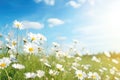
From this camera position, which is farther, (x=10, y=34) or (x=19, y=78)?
(x=10, y=34)

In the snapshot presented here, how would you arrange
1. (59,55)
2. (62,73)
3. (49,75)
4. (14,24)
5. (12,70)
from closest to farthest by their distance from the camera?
(12,70) → (49,75) → (62,73) → (14,24) → (59,55)

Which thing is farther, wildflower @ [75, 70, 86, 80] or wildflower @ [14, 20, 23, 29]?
wildflower @ [14, 20, 23, 29]

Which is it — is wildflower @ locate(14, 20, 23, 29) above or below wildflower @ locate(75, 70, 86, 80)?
above

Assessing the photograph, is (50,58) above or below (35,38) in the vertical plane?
above

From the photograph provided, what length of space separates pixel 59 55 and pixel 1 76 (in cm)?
201

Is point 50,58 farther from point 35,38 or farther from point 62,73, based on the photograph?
point 35,38

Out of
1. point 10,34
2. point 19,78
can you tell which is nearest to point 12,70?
point 19,78

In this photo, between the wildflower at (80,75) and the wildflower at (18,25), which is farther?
the wildflower at (18,25)

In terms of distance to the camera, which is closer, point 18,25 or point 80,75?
point 80,75

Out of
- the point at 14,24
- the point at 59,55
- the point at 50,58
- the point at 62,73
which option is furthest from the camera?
the point at 50,58

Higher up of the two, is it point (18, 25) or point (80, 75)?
point (18, 25)

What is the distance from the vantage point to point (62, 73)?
5.03m

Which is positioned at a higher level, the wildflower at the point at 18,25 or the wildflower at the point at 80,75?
the wildflower at the point at 18,25

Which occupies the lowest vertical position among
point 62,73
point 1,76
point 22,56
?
point 1,76
